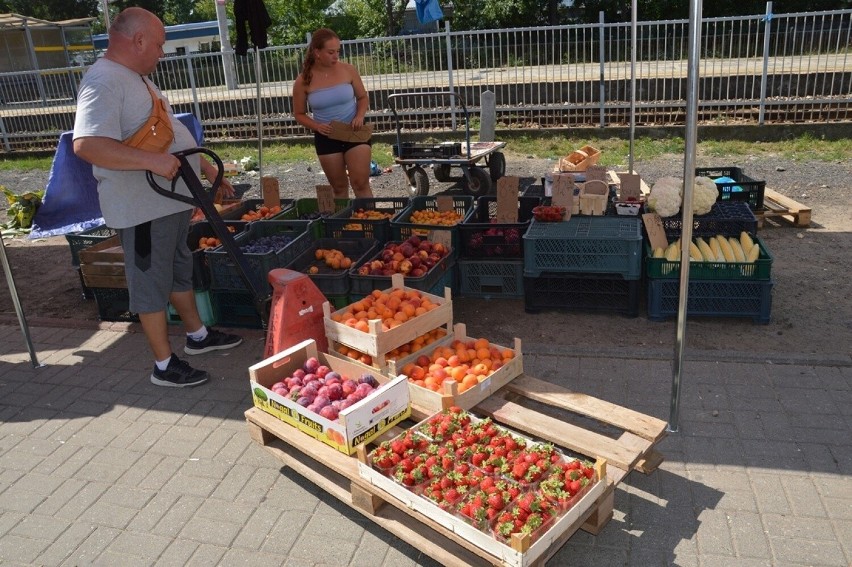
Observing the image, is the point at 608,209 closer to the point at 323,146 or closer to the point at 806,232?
the point at 806,232

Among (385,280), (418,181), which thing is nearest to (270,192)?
(385,280)

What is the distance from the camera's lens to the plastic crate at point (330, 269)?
5441 millimetres

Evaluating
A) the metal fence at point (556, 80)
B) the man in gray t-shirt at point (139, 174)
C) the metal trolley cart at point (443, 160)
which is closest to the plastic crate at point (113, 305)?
the man in gray t-shirt at point (139, 174)

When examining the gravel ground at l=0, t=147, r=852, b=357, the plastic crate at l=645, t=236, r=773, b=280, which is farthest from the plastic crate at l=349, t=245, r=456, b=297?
the plastic crate at l=645, t=236, r=773, b=280

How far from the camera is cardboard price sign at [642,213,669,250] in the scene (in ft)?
18.2

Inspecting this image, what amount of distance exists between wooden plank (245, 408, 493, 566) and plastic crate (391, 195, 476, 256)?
2560 millimetres

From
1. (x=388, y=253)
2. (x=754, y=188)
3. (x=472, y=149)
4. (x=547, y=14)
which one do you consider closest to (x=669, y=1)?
(x=547, y=14)

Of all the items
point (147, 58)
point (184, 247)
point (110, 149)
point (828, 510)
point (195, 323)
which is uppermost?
point (147, 58)

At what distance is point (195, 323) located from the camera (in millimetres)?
5219

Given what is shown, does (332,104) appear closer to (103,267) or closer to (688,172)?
(103,267)

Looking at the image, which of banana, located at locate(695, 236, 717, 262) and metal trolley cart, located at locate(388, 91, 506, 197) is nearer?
banana, located at locate(695, 236, 717, 262)

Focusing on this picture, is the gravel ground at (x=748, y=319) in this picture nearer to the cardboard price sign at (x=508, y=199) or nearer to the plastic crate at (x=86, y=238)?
the plastic crate at (x=86, y=238)

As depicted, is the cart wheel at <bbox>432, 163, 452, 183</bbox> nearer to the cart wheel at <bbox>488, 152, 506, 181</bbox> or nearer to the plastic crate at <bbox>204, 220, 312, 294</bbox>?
the cart wheel at <bbox>488, 152, 506, 181</bbox>

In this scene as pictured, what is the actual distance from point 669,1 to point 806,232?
21.3 meters
